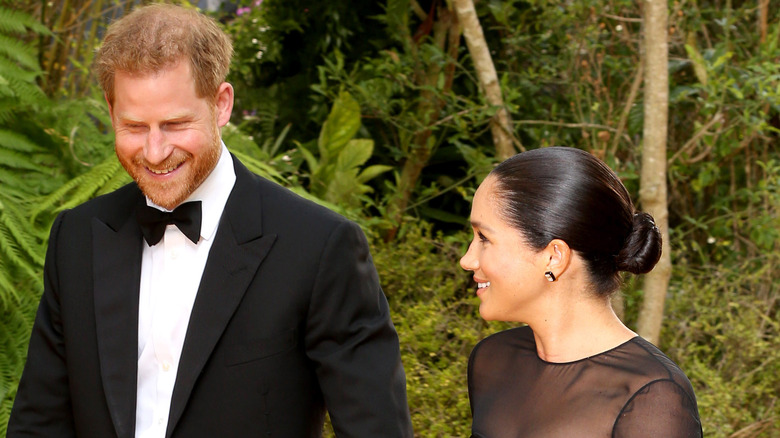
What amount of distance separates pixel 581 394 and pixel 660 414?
0.18 meters

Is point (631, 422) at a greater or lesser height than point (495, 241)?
lesser

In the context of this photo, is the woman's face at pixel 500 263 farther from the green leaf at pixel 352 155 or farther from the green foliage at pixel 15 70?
the green leaf at pixel 352 155

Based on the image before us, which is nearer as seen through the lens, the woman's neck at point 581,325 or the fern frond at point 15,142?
the woman's neck at point 581,325

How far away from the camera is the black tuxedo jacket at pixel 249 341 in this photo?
1967 mm

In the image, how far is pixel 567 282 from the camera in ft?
6.18

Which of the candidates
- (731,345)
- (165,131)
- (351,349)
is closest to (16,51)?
(165,131)

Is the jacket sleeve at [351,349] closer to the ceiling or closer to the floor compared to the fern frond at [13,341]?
closer to the ceiling

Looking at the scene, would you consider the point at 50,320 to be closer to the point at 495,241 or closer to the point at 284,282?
the point at 284,282

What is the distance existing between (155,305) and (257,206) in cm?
32

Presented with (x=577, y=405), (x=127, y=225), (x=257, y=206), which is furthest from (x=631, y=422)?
(x=127, y=225)

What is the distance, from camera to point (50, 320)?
2.16 meters

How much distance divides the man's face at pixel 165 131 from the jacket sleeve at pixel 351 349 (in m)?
0.34

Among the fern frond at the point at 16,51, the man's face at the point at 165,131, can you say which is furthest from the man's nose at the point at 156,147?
the fern frond at the point at 16,51

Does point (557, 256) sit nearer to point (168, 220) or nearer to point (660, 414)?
point (660, 414)
